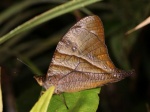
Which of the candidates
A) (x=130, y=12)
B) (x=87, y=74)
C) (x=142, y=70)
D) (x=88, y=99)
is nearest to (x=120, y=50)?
(x=130, y=12)

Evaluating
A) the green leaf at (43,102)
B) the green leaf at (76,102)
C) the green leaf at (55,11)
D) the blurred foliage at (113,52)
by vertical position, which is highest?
the green leaf at (55,11)

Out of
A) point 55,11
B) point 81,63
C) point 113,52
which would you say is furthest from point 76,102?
point 113,52

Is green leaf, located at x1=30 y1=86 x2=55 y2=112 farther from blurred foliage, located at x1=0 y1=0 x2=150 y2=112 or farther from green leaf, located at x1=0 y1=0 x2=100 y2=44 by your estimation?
blurred foliage, located at x1=0 y1=0 x2=150 y2=112

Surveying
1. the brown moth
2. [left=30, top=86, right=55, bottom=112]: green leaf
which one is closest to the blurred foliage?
the brown moth

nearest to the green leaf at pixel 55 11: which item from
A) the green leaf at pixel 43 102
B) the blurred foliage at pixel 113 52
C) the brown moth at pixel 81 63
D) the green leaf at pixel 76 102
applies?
the brown moth at pixel 81 63

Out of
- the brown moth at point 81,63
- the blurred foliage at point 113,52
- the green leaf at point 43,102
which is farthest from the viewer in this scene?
the blurred foliage at point 113,52

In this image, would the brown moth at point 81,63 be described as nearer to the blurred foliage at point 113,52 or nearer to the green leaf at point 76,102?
the green leaf at point 76,102
